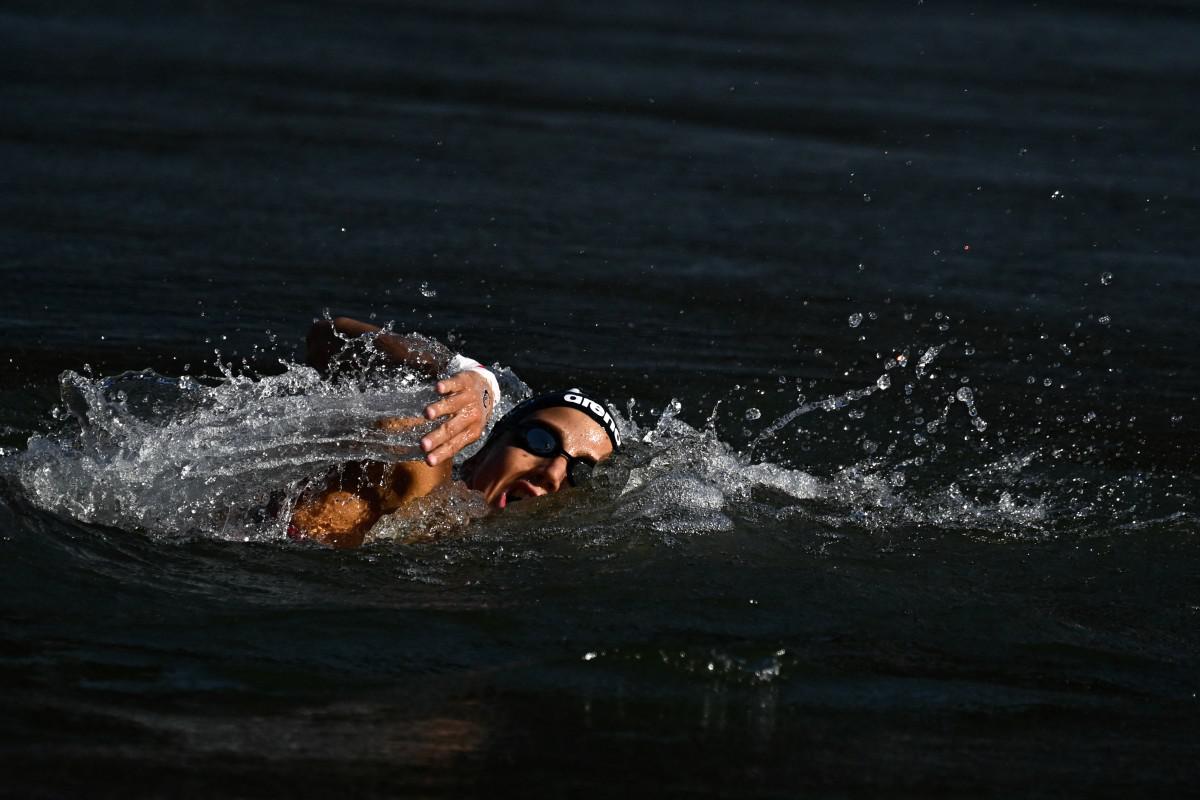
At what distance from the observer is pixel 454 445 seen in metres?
6.14

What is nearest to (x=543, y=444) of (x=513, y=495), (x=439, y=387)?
(x=513, y=495)

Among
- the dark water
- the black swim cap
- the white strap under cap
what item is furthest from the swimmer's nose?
the white strap under cap

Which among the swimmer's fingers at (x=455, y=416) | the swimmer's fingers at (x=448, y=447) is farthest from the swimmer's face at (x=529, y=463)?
the swimmer's fingers at (x=448, y=447)

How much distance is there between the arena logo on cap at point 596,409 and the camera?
7.33 m

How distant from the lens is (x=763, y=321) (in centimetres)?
993

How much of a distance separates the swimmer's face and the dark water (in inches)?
5.5

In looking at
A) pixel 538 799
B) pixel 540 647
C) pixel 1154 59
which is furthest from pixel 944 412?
pixel 1154 59

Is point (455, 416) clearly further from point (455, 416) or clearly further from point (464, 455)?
point (464, 455)

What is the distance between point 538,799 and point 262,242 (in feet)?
22.0

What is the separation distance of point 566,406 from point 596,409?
0.14 meters

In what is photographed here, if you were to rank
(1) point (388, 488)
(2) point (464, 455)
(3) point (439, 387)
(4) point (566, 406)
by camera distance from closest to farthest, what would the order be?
(3) point (439, 387) < (1) point (388, 488) < (4) point (566, 406) < (2) point (464, 455)

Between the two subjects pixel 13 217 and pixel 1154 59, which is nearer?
pixel 13 217

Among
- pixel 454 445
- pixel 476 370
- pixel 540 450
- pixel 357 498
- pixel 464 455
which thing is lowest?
pixel 464 455

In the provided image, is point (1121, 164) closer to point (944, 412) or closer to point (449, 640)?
point (944, 412)
